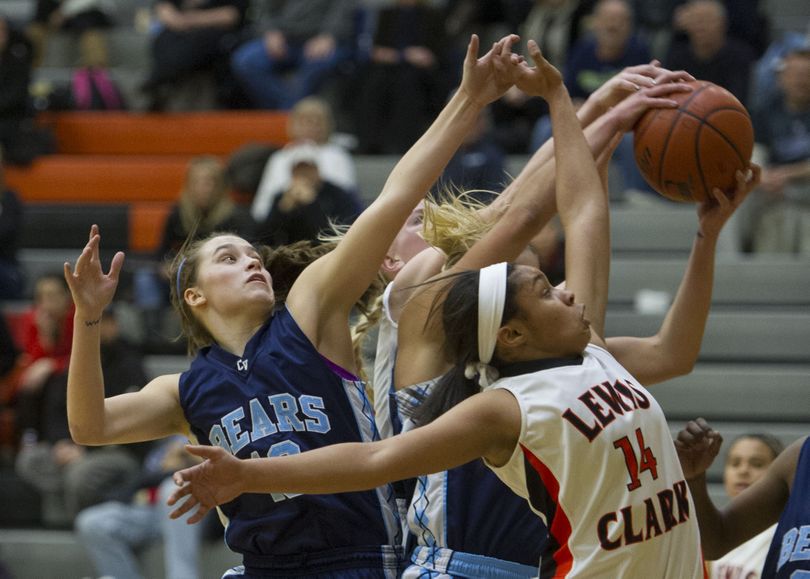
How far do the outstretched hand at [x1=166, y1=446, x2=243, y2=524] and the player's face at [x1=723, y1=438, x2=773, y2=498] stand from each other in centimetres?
273

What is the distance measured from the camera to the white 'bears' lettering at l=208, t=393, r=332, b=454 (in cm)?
354

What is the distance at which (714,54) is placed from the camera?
879cm

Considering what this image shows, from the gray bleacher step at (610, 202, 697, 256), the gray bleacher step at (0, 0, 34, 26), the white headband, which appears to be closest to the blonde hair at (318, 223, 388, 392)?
the white headband

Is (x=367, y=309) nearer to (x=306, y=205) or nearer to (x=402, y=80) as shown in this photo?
(x=306, y=205)

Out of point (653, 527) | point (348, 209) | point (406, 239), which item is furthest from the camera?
point (348, 209)

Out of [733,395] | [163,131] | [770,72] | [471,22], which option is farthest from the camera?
[163,131]

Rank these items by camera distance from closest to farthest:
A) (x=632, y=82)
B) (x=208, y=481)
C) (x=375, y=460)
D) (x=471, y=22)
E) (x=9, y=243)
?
(x=208, y=481)
(x=375, y=460)
(x=632, y=82)
(x=9, y=243)
(x=471, y=22)

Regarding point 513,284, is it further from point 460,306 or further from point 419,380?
point 419,380

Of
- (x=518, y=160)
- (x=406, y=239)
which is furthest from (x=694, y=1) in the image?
(x=406, y=239)

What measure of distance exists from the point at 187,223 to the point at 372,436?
5.40 m

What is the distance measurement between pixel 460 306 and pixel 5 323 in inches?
245

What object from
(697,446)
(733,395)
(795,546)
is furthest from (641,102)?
(733,395)

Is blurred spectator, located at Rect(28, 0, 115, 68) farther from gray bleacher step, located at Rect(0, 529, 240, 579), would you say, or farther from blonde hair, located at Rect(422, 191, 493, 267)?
blonde hair, located at Rect(422, 191, 493, 267)

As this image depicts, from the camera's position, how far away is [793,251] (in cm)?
847
